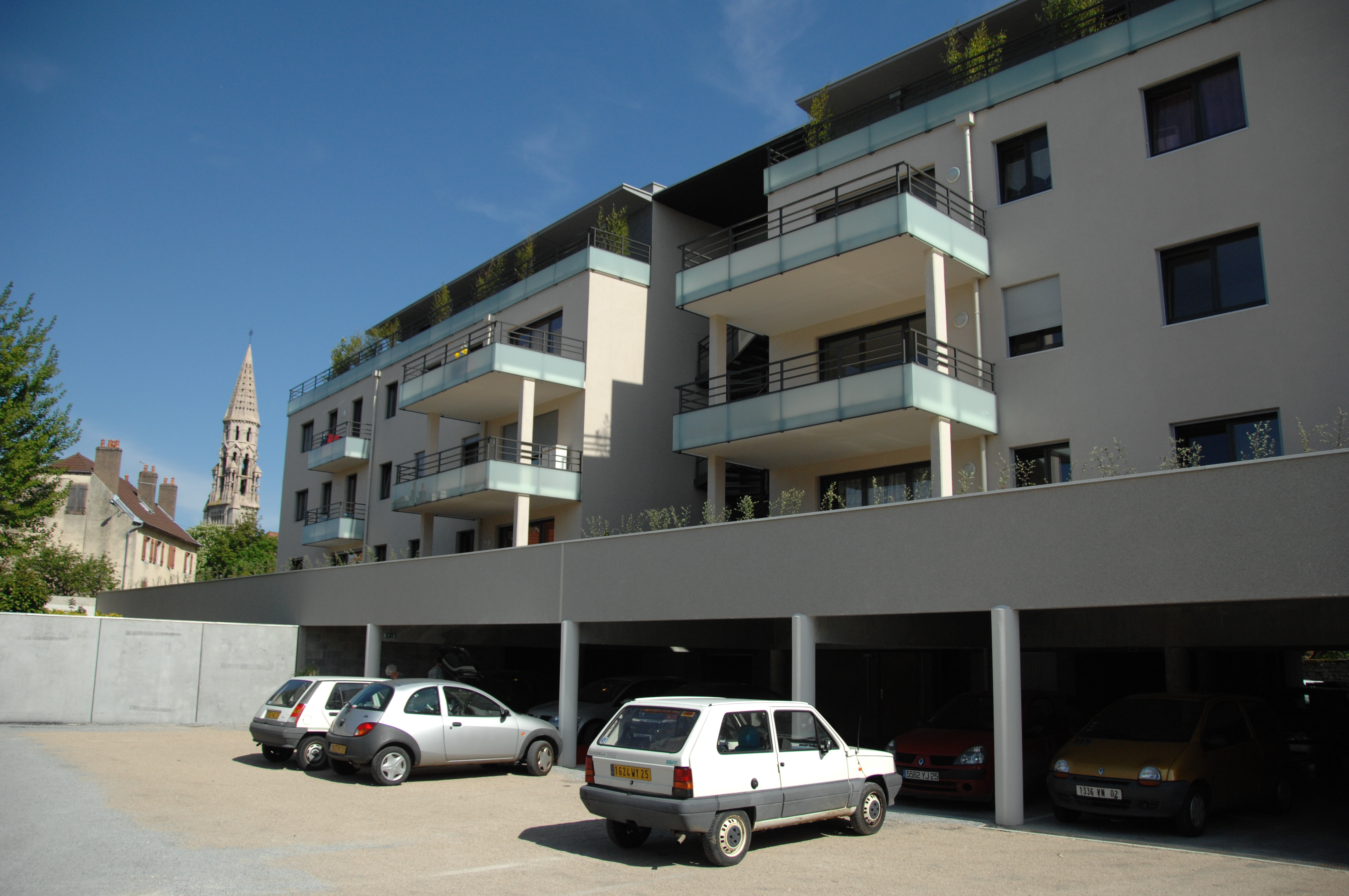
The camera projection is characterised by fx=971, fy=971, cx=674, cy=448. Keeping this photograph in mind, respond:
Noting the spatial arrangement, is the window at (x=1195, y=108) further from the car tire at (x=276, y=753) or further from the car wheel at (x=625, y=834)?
the car tire at (x=276, y=753)

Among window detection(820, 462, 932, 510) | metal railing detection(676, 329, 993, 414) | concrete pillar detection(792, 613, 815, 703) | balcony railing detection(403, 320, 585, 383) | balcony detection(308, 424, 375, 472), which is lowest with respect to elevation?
concrete pillar detection(792, 613, 815, 703)

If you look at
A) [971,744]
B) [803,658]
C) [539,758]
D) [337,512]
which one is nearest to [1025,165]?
[803,658]

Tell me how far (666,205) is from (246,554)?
203 ft

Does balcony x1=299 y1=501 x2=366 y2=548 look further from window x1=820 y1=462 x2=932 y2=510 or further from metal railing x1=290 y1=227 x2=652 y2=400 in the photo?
window x1=820 y1=462 x2=932 y2=510

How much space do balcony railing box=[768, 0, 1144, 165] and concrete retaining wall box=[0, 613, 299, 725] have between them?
1875 centimetres

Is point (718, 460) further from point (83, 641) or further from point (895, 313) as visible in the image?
point (83, 641)

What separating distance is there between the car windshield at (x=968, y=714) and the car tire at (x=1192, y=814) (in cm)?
289

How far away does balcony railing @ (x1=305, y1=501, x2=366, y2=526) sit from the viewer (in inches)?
1378

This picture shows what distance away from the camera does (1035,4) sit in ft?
60.3

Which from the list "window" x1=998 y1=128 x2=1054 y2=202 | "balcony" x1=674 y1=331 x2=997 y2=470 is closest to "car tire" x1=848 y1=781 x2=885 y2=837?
"balcony" x1=674 y1=331 x2=997 y2=470

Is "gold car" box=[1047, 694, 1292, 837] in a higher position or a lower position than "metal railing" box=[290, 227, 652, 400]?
lower

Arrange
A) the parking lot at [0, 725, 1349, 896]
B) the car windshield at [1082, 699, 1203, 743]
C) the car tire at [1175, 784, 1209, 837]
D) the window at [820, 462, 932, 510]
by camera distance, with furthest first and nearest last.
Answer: the window at [820, 462, 932, 510] → the car windshield at [1082, 699, 1203, 743] → the car tire at [1175, 784, 1209, 837] → the parking lot at [0, 725, 1349, 896]

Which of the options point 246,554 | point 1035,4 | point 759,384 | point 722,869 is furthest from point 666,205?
point 246,554

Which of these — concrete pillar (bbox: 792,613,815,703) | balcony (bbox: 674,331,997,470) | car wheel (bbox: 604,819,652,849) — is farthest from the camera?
balcony (bbox: 674,331,997,470)
